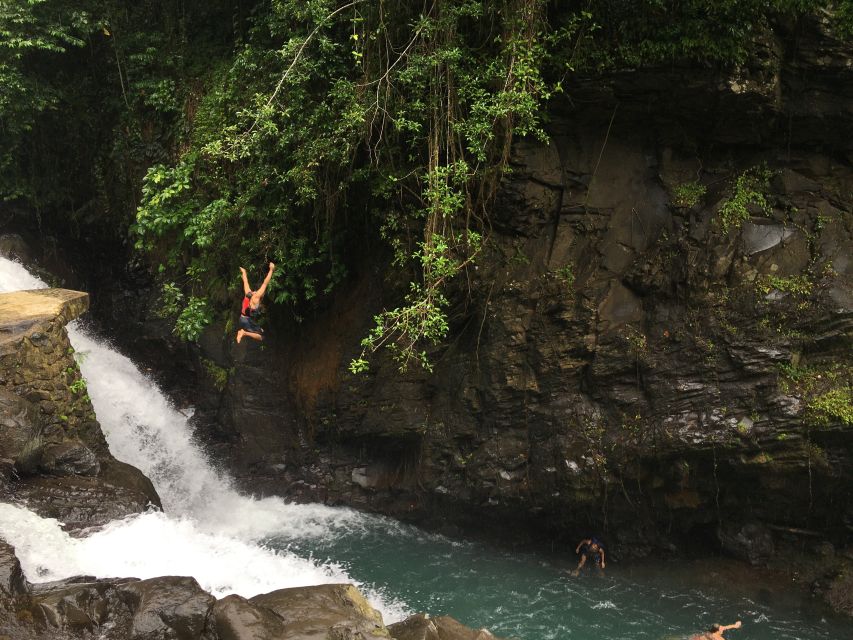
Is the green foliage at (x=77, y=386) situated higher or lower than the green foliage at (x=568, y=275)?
lower

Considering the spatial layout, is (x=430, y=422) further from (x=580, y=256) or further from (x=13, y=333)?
(x=13, y=333)

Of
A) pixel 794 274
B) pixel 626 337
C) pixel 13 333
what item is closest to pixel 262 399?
pixel 13 333

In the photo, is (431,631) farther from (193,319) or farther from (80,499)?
(193,319)

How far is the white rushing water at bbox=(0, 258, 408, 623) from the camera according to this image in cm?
621

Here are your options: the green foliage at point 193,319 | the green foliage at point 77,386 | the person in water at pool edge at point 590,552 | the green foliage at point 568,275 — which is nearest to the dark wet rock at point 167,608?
the green foliage at point 77,386

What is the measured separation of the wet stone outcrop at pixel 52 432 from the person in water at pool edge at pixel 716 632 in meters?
6.30

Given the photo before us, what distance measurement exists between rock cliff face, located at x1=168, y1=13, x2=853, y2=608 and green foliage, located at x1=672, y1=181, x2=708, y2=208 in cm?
2

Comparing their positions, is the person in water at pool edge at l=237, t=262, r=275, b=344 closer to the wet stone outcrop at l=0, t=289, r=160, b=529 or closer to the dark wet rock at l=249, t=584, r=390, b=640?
the wet stone outcrop at l=0, t=289, r=160, b=529

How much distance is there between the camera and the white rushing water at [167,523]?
6.21m

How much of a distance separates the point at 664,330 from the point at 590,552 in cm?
307

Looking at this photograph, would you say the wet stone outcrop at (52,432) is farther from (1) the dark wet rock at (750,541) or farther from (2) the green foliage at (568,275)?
(1) the dark wet rock at (750,541)

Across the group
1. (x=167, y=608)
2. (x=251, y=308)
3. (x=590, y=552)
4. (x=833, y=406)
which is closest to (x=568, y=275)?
(x=833, y=406)

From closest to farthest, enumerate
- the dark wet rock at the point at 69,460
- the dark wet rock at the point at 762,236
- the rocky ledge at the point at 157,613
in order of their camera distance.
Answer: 1. the rocky ledge at the point at 157,613
2. the dark wet rock at the point at 69,460
3. the dark wet rock at the point at 762,236

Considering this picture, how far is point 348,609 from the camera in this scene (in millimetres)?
5492
